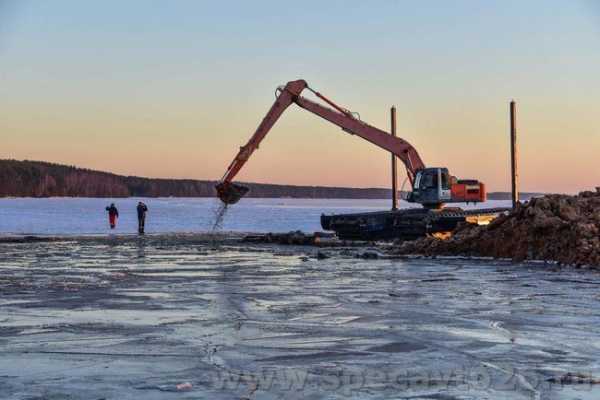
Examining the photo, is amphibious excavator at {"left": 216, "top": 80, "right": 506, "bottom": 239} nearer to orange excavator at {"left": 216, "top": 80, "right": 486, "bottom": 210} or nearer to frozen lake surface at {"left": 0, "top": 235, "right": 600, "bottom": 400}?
orange excavator at {"left": 216, "top": 80, "right": 486, "bottom": 210}

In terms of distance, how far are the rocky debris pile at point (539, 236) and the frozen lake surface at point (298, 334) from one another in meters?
2.89

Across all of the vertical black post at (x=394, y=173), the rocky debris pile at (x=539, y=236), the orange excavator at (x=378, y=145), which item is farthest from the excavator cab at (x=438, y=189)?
the vertical black post at (x=394, y=173)

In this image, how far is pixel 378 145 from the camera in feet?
137

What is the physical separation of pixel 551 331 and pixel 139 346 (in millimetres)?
4706

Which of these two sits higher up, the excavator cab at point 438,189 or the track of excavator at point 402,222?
the excavator cab at point 438,189

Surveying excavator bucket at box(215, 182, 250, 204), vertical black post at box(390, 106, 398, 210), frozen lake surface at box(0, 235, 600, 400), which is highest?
vertical black post at box(390, 106, 398, 210)

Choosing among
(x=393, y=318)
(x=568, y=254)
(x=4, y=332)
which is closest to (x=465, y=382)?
(x=393, y=318)

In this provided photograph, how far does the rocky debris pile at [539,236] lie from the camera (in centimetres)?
2548

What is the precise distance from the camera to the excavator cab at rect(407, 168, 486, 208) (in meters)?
39.8

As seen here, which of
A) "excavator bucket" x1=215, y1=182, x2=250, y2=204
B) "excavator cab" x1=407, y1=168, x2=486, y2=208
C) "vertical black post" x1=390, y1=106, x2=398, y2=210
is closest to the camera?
"excavator bucket" x1=215, y1=182, x2=250, y2=204

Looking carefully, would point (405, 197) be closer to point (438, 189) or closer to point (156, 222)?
point (438, 189)

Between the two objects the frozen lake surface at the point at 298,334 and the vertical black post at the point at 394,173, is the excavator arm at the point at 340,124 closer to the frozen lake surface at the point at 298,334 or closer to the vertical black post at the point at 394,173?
the vertical black post at the point at 394,173

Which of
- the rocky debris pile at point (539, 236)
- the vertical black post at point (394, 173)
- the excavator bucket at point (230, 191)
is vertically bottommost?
the rocky debris pile at point (539, 236)

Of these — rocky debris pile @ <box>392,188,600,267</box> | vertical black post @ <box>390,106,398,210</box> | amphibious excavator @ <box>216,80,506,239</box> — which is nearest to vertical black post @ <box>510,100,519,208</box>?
amphibious excavator @ <box>216,80,506,239</box>
